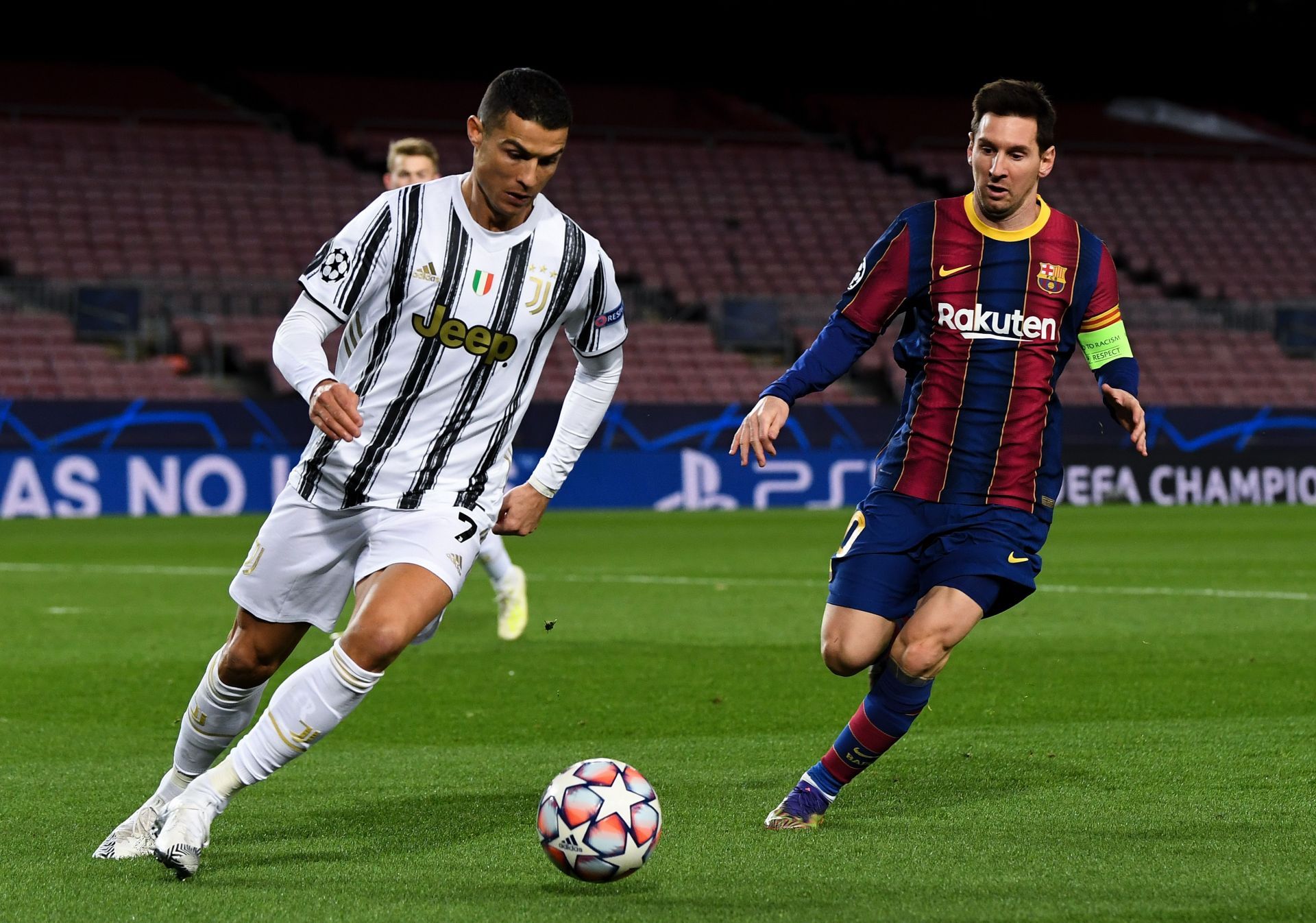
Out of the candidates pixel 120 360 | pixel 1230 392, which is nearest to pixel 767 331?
pixel 1230 392

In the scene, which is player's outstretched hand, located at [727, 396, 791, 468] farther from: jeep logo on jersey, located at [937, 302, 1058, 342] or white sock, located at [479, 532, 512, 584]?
white sock, located at [479, 532, 512, 584]

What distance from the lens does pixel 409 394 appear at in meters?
4.63

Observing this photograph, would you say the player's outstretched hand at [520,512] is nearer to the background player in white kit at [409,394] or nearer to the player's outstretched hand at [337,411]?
the background player in white kit at [409,394]

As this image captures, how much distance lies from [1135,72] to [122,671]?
3106cm

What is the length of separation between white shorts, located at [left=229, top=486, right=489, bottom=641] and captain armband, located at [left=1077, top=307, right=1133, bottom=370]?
1.91m

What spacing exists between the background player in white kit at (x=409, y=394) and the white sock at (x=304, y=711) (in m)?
0.04

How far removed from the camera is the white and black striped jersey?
15.1 ft

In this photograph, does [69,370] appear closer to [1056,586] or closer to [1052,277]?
[1056,586]

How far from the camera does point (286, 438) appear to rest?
20297 mm

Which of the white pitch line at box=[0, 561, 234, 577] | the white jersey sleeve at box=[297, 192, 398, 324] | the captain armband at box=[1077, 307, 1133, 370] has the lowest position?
the white pitch line at box=[0, 561, 234, 577]

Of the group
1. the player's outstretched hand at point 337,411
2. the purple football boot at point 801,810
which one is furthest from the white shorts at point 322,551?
the purple football boot at point 801,810

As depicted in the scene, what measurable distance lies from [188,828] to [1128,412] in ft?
8.91

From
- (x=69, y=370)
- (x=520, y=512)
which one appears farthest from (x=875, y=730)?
(x=69, y=370)

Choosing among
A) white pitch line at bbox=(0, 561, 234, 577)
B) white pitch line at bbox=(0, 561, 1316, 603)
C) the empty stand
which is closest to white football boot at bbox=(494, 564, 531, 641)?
white pitch line at bbox=(0, 561, 1316, 603)
